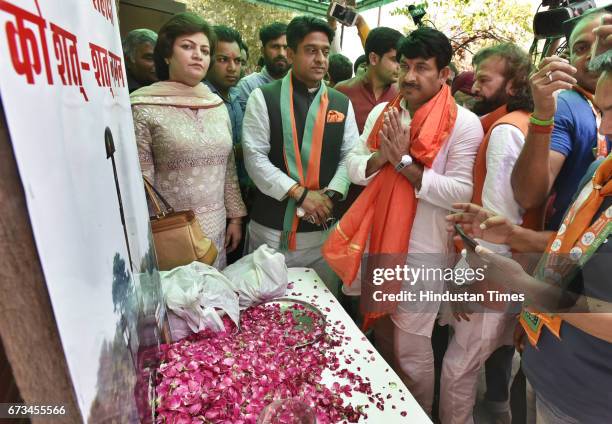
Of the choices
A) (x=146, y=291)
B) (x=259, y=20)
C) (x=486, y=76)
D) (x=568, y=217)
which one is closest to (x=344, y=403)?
(x=146, y=291)

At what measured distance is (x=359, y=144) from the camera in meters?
2.15

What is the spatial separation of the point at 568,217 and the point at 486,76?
102 cm

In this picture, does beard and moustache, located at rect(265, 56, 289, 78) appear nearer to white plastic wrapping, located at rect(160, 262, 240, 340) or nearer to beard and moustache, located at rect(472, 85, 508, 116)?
beard and moustache, located at rect(472, 85, 508, 116)

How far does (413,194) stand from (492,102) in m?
0.68

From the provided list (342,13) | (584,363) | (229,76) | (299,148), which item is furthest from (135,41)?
(584,363)

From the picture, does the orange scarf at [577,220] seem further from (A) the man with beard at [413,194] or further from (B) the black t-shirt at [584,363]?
(A) the man with beard at [413,194]

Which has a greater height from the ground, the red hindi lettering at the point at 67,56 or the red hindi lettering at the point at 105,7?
the red hindi lettering at the point at 105,7

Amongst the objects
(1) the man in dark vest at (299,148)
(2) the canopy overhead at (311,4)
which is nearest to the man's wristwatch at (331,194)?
(1) the man in dark vest at (299,148)

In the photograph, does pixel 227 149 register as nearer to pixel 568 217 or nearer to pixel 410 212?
pixel 410 212

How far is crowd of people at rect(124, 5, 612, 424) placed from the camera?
1.13 metres

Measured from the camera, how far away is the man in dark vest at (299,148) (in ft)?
7.09

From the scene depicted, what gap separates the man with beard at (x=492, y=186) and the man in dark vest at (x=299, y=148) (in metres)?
0.81

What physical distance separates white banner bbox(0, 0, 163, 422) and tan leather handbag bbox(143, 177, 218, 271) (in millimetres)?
619

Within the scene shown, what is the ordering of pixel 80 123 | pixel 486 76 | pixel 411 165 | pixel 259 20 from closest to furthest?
pixel 80 123 → pixel 411 165 → pixel 486 76 → pixel 259 20
